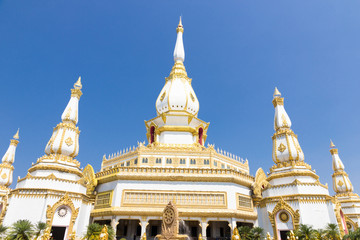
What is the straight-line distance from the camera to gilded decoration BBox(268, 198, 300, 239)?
1069 inches

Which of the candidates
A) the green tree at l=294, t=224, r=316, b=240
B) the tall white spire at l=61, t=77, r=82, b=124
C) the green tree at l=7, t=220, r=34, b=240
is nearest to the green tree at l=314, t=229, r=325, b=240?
the green tree at l=294, t=224, r=316, b=240

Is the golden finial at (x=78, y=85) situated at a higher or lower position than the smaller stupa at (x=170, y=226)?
higher

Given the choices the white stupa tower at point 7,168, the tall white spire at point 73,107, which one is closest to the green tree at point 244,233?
the tall white spire at point 73,107

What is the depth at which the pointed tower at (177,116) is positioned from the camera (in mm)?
41125

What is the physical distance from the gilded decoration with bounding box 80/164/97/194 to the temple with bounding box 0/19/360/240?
16cm

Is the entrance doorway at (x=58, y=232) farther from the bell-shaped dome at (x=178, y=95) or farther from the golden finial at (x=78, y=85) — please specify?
the bell-shaped dome at (x=178, y=95)

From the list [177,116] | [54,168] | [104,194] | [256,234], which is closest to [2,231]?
[54,168]

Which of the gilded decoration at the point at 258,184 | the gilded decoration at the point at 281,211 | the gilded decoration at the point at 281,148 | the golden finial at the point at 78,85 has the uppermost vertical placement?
the golden finial at the point at 78,85

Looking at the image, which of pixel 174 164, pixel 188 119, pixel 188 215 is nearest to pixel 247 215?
pixel 188 215

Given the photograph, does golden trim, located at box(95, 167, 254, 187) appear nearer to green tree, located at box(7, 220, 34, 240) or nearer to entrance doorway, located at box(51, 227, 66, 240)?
entrance doorway, located at box(51, 227, 66, 240)

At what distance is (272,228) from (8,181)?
46.3 meters

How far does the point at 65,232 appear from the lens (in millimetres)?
27375

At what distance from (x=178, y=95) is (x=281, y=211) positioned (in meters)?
25.3

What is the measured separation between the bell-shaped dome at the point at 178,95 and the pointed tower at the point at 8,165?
99.2 ft
